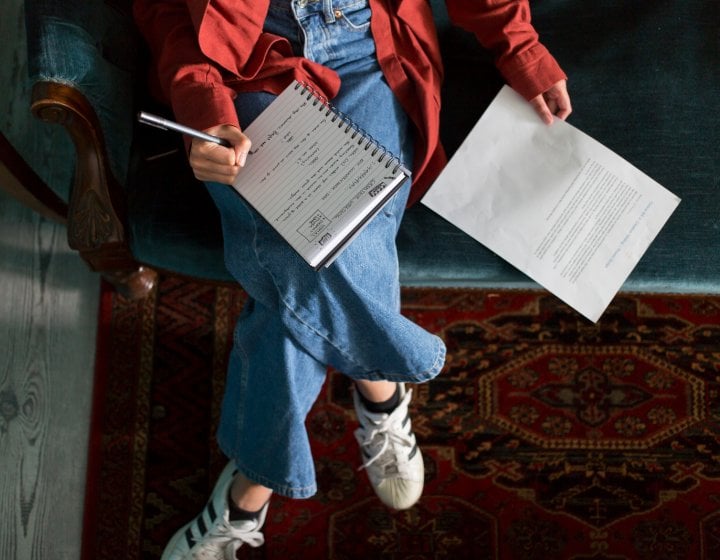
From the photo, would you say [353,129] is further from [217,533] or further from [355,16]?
[217,533]

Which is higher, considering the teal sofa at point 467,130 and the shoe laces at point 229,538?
the teal sofa at point 467,130

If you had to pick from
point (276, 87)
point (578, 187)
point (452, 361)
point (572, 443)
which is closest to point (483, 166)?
point (578, 187)

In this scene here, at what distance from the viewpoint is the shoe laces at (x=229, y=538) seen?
3.65 feet

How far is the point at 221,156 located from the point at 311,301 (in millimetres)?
204

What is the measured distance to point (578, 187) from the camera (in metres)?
0.99

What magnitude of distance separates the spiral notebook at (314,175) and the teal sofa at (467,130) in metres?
0.21

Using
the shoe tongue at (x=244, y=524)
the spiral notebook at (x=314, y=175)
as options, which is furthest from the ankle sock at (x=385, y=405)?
the spiral notebook at (x=314, y=175)

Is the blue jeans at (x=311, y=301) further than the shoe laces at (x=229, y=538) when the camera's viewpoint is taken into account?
No

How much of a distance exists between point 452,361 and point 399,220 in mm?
410

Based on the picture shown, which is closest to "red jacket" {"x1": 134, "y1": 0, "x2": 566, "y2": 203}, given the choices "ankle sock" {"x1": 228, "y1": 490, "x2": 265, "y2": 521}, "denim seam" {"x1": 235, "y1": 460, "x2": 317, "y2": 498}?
"denim seam" {"x1": 235, "y1": 460, "x2": 317, "y2": 498}

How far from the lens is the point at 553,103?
1010 mm

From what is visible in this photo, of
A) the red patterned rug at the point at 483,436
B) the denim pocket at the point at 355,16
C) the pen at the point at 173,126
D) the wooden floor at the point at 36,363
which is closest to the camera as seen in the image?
the pen at the point at 173,126

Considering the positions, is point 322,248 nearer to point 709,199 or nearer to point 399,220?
point 399,220

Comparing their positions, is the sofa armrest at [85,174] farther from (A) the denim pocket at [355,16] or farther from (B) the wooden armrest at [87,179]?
(A) the denim pocket at [355,16]
